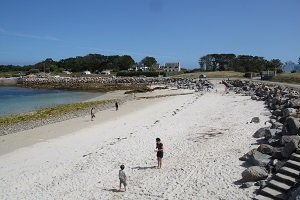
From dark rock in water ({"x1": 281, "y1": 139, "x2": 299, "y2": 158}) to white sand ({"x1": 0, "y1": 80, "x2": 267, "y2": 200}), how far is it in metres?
1.79

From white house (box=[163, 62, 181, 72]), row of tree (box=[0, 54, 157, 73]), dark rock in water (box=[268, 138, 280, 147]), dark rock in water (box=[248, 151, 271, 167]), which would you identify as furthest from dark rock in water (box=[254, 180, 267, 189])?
white house (box=[163, 62, 181, 72])

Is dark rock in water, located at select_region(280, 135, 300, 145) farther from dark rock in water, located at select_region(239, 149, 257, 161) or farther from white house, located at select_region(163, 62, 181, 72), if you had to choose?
white house, located at select_region(163, 62, 181, 72)

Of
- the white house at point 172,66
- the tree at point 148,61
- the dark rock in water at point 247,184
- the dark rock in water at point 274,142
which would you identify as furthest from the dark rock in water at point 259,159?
the tree at point 148,61

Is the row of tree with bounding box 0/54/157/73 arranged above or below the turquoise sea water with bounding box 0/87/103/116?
above

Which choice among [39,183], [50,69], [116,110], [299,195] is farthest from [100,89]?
[50,69]

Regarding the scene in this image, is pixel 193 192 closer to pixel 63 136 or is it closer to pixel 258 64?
pixel 63 136

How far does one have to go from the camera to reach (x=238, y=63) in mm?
120438

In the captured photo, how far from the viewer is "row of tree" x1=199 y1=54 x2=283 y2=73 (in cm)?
11256

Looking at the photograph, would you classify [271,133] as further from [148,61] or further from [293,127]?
[148,61]

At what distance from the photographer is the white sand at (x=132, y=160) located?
1383 cm

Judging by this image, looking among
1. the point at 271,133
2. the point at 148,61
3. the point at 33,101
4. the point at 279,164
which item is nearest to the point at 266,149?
the point at 279,164

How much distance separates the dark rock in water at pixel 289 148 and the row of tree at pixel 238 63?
8988cm

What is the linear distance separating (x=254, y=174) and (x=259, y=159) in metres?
1.45

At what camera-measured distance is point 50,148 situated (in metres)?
22.0
